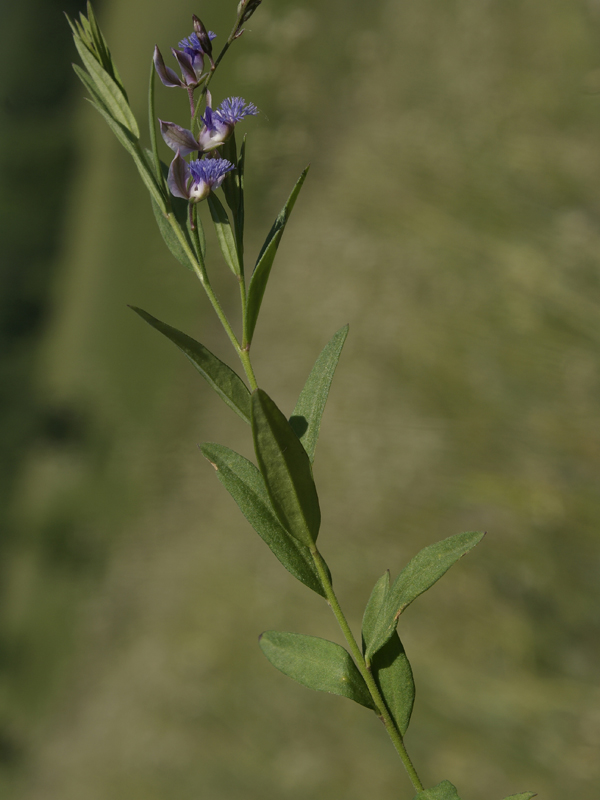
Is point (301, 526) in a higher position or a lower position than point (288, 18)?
lower

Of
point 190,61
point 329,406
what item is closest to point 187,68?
point 190,61

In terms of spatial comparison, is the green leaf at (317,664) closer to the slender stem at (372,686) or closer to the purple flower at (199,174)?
the slender stem at (372,686)

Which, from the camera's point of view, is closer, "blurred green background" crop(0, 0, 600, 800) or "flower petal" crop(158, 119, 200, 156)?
"flower petal" crop(158, 119, 200, 156)

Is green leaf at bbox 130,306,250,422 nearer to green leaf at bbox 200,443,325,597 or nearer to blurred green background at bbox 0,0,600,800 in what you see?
green leaf at bbox 200,443,325,597

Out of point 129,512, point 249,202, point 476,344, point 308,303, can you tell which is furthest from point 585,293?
point 129,512

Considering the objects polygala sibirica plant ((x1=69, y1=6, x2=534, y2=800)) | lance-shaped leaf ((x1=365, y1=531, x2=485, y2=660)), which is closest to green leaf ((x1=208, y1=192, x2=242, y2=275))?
polygala sibirica plant ((x1=69, y1=6, x2=534, y2=800))

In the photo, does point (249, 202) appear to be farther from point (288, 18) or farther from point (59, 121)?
point (59, 121)

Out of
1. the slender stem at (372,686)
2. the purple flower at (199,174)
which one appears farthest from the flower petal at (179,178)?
the slender stem at (372,686)
